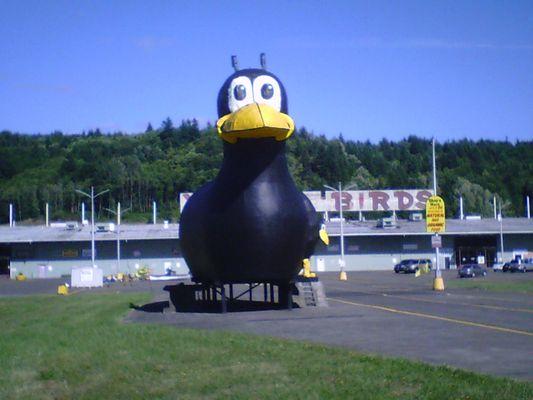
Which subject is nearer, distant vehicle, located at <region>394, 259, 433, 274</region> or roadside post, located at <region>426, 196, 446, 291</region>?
roadside post, located at <region>426, 196, 446, 291</region>

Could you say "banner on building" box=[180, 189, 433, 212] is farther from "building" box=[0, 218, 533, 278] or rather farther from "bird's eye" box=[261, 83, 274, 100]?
"bird's eye" box=[261, 83, 274, 100]

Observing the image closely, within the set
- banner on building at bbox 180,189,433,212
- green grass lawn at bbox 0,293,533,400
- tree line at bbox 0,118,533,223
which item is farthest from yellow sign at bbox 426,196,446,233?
tree line at bbox 0,118,533,223

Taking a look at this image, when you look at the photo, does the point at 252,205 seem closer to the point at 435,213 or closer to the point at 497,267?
the point at 435,213

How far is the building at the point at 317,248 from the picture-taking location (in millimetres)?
72062

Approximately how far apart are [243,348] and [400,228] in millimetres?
63314

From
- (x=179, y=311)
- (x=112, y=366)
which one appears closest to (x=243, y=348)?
(x=112, y=366)

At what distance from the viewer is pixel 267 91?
755 inches

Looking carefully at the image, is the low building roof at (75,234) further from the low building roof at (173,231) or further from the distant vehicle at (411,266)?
the distant vehicle at (411,266)

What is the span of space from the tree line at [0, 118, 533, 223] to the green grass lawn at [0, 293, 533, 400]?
96.0m

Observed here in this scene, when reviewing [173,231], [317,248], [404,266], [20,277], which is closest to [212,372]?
[404,266]

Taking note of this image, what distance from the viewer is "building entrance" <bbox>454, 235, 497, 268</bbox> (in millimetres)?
76750

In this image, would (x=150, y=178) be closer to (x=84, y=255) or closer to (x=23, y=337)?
(x=84, y=255)

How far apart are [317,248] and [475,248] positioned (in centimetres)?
1600

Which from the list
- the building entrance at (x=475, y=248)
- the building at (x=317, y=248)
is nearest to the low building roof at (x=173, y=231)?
the building at (x=317, y=248)
